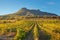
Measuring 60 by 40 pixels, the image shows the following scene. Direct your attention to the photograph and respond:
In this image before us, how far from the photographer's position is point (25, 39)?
30812 millimetres

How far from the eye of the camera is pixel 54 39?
2978cm

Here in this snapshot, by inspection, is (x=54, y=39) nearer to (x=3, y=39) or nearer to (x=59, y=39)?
(x=59, y=39)

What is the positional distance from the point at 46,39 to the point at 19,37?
3.91m

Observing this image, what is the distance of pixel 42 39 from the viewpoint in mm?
30938

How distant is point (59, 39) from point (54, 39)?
2.13 ft

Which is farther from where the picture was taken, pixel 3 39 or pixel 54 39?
pixel 3 39

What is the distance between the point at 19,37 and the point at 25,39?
5.99 ft

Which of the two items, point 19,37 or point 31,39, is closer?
point 19,37


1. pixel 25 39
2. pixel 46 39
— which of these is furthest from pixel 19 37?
pixel 46 39

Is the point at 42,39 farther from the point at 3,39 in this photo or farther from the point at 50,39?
the point at 3,39

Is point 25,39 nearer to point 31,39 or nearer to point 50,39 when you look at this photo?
point 31,39

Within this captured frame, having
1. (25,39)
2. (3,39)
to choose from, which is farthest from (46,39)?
(3,39)

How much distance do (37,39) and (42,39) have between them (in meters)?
1.16

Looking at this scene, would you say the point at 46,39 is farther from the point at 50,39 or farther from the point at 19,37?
the point at 19,37
